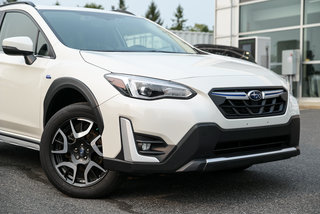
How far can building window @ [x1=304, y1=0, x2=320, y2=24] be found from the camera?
15.6 meters

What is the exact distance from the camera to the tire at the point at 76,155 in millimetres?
3650

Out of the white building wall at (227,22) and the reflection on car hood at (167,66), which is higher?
the white building wall at (227,22)

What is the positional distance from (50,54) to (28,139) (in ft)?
2.63

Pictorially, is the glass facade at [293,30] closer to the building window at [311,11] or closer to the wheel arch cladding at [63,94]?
the building window at [311,11]

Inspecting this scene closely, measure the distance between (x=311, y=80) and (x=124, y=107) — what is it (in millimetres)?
13302

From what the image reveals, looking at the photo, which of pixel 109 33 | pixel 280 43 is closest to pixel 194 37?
pixel 280 43

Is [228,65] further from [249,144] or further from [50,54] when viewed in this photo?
[50,54]

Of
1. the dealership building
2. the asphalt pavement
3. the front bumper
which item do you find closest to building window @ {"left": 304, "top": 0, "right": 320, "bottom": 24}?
the dealership building

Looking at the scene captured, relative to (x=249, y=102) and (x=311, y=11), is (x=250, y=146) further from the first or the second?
(x=311, y=11)

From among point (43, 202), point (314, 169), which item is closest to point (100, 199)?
point (43, 202)

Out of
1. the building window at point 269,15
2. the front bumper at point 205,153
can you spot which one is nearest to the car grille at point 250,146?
the front bumper at point 205,153

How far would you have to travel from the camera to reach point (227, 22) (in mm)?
19047

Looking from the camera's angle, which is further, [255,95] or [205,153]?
[255,95]

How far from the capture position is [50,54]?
4164 millimetres
